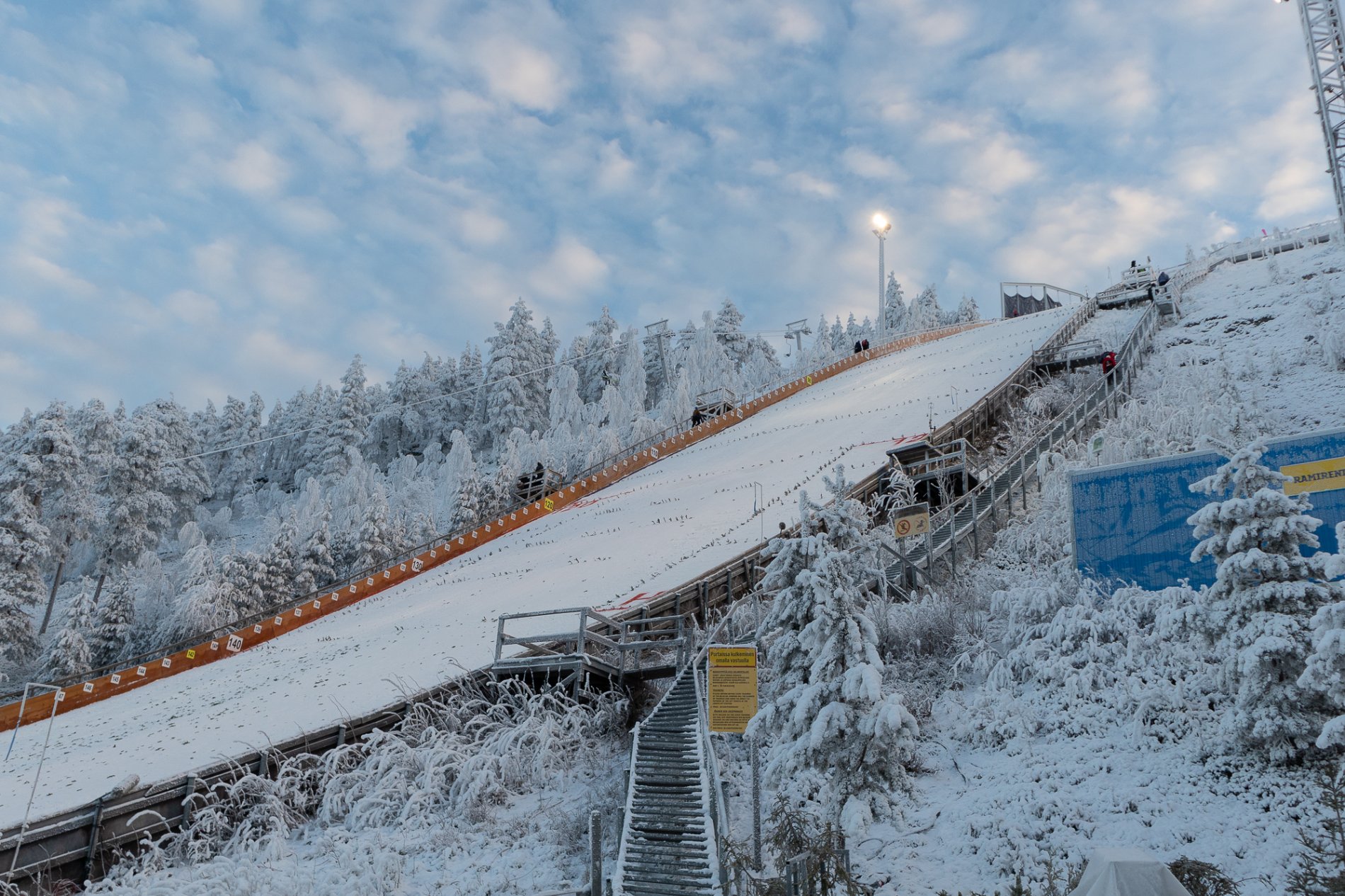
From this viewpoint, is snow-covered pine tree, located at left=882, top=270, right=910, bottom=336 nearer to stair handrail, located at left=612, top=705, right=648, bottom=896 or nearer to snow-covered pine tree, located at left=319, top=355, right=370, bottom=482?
snow-covered pine tree, located at left=319, top=355, right=370, bottom=482

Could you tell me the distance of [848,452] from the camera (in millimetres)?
32312

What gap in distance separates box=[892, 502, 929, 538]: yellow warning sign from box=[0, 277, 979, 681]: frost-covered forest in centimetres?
2858

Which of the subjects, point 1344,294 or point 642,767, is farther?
point 1344,294

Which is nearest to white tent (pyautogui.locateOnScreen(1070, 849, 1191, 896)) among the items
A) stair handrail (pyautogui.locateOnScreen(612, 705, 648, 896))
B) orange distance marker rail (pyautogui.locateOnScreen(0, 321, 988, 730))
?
stair handrail (pyautogui.locateOnScreen(612, 705, 648, 896))

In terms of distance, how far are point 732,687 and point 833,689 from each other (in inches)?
65.5

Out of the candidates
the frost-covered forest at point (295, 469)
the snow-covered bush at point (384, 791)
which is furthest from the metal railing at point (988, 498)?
the frost-covered forest at point (295, 469)

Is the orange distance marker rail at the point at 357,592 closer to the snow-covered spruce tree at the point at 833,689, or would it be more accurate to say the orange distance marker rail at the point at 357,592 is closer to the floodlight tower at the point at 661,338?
the snow-covered spruce tree at the point at 833,689

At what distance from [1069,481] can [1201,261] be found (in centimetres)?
5217

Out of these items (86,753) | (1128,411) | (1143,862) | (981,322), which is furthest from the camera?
(981,322)

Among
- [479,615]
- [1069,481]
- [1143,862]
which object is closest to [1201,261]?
[1069,481]

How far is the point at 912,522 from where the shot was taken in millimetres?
18906

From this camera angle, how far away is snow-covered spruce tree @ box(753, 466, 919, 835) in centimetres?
945

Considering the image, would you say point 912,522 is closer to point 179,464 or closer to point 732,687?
point 732,687

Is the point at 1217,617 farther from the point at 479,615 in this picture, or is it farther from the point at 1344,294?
the point at 1344,294
